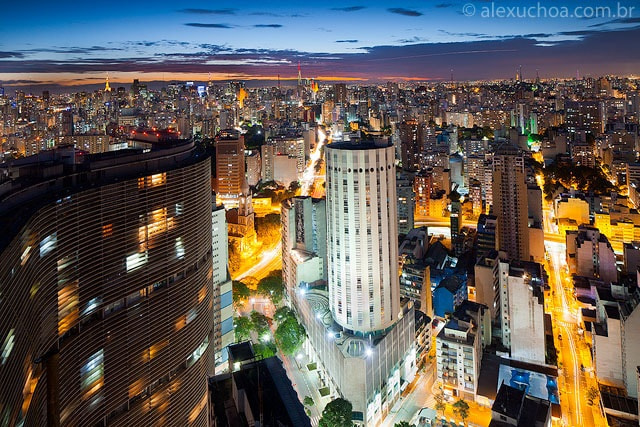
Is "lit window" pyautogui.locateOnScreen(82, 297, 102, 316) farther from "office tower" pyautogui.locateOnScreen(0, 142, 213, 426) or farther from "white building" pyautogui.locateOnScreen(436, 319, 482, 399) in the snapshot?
"white building" pyautogui.locateOnScreen(436, 319, 482, 399)

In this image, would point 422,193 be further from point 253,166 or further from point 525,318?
point 525,318

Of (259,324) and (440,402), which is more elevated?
(259,324)

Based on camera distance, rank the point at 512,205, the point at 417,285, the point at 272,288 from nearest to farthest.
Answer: the point at 417,285 → the point at 272,288 → the point at 512,205

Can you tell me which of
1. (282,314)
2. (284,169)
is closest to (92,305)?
(282,314)

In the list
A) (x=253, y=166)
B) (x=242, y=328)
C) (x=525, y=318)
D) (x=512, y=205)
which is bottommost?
(x=242, y=328)

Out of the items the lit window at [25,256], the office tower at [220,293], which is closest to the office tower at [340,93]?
the office tower at [220,293]

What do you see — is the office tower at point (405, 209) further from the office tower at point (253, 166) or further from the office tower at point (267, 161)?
the office tower at point (267, 161)

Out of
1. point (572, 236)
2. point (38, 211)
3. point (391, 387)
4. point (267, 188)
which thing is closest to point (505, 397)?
point (391, 387)

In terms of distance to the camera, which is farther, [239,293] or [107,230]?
[239,293]
